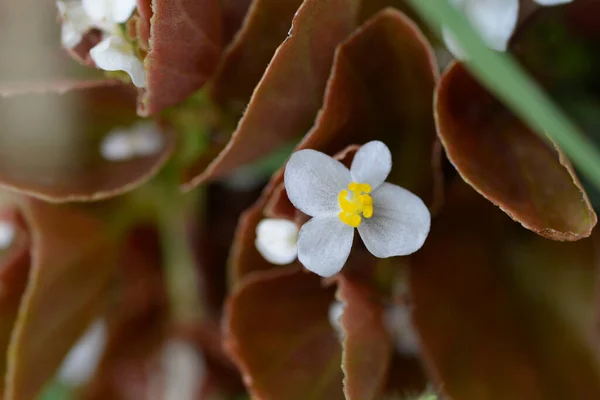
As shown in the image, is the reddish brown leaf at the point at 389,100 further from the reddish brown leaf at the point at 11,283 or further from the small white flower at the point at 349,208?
the reddish brown leaf at the point at 11,283

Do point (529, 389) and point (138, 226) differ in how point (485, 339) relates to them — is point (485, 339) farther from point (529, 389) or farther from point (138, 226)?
point (138, 226)

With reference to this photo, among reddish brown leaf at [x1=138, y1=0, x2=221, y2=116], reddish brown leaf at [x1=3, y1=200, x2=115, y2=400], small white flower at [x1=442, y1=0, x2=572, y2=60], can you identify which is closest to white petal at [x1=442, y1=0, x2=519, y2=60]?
small white flower at [x1=442, y1=0, x2=572, y2=60]

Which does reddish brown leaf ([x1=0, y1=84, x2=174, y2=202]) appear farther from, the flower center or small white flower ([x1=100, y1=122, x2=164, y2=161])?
the flower center

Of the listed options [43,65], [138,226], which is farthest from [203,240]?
[43,65]

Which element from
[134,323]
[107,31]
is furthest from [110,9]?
[134,323]

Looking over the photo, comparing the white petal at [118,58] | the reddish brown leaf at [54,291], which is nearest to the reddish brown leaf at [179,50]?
the white petal at [118,58]
